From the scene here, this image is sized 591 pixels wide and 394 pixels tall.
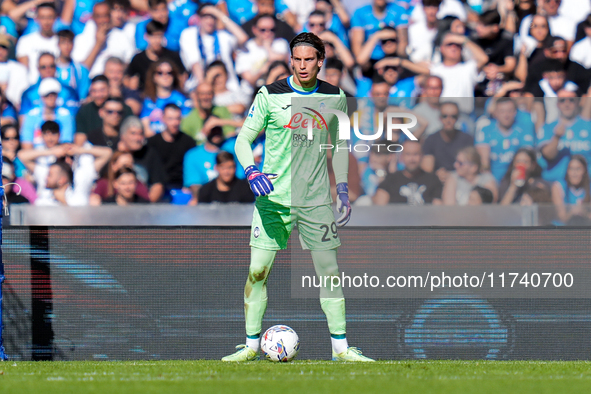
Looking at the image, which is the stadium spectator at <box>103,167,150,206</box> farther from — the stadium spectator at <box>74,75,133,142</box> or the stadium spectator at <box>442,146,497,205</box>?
the stadium spectator at <box>442,146,497,205</box>

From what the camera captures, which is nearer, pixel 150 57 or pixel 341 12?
pixel 150 57

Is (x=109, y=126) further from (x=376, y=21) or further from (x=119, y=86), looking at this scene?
(x=376, y=21)

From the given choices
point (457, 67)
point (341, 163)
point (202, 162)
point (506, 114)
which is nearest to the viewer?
point (341, 163)

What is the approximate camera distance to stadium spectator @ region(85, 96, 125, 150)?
8328 millimetres

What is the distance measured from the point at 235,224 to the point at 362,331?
1.46 metres

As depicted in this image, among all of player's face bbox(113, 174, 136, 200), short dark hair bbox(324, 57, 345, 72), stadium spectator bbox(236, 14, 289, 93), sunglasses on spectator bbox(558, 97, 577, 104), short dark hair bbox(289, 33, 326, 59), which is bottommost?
player's face bbox(113, 174, 136, 200)

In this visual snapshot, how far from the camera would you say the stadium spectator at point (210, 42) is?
9.02 meters

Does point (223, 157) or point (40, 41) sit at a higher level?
point (40, 41)

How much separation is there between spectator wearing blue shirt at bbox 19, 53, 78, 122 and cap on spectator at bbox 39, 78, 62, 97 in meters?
Answer: 0.03

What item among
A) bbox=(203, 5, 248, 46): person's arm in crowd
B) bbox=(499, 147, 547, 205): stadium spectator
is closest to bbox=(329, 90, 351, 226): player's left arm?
bbox=(499, 147, 547, 205): stadium spectator

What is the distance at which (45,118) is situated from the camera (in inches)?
337

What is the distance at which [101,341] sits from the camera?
6.66 m

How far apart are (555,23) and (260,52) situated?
3.54 meters

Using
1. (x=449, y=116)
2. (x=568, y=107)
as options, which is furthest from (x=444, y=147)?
(x=568, y=107)
